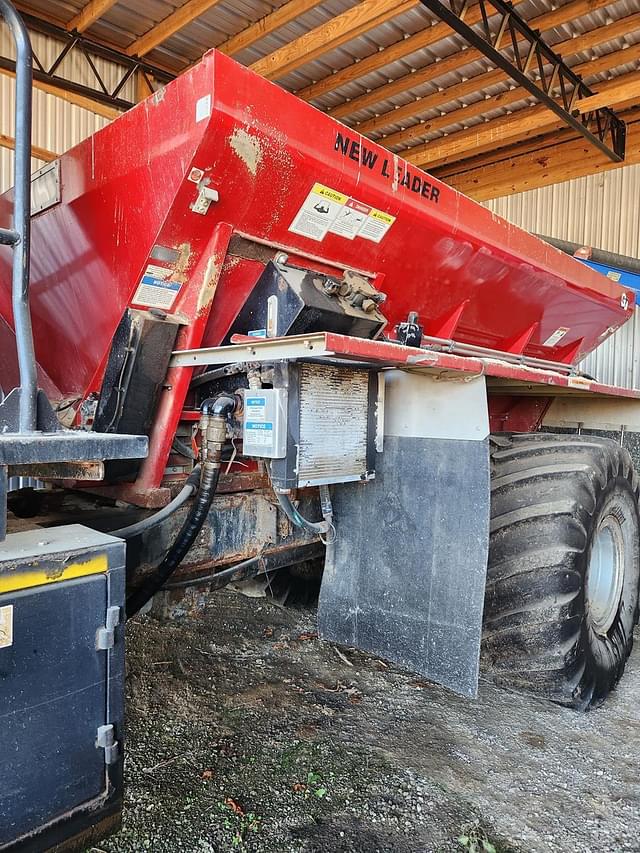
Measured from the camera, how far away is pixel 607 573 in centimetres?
306

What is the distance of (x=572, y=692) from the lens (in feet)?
7.97

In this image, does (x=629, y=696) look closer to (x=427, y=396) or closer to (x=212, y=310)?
(x=427, y=396)

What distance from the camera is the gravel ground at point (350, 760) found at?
176 cm

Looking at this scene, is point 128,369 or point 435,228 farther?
point 435,228

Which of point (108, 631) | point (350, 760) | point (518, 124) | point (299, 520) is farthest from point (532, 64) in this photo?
point (108, 631)

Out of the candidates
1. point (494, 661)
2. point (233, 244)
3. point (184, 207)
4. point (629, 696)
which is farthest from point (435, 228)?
point (629, 696)

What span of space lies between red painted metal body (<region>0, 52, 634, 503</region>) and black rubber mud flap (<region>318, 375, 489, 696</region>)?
611 millimetres

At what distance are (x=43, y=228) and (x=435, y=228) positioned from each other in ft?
4.83

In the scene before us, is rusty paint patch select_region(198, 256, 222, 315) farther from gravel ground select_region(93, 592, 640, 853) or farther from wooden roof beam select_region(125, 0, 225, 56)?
wooden roof beam select_region(125, 0, 225, 56)

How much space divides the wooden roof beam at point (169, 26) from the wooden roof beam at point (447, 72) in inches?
91.1

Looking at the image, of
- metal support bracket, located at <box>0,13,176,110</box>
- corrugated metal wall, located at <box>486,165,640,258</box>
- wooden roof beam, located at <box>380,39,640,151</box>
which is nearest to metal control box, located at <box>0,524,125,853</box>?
metal support bracket, located at <box>0,13,176,110</box>

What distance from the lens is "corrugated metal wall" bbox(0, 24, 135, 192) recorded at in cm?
697

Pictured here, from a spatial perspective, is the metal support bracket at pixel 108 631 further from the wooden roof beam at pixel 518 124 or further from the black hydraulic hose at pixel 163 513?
the wooden roof beam at pixel 518 124

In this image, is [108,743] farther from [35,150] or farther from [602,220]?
[602,220]
